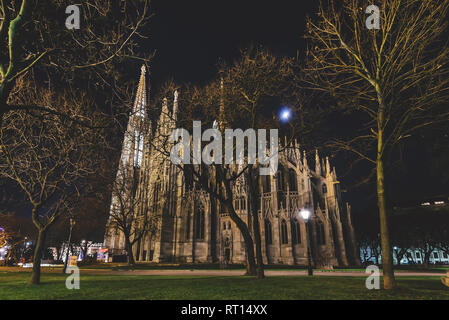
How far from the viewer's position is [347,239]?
39.7 metres

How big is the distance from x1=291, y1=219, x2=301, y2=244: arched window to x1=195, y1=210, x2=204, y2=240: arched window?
47.7 feet

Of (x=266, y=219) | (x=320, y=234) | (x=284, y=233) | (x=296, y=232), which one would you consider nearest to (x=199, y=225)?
(x=266, y=219)

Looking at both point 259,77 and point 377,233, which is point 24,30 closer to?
point 259,77

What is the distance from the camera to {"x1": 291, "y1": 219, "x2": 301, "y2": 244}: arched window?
39.0 meters

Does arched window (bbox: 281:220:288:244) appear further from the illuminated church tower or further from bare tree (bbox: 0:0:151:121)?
bare tree (bbox: 0:0:151:121)

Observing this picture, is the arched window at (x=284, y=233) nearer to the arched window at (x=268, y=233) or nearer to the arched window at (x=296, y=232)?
the arched window at (x=296, y=232)

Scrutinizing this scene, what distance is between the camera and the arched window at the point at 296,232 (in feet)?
128

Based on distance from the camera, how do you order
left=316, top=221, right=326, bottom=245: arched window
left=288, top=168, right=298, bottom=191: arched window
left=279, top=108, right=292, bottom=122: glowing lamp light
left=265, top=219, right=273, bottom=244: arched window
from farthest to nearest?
left=288, top=168, right=298, bottom=191: arched window < left=265, top=219, right=273, bottom=244: arched window < left=316, top=221, right=326, bottom=245: arched window < left=279, top=108, right=292, bottom=122: glowing lamp light

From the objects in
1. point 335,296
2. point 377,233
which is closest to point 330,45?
point 335,296

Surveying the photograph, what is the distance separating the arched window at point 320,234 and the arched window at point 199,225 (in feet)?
58.7

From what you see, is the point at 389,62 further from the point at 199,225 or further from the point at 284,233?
the point at 199,225

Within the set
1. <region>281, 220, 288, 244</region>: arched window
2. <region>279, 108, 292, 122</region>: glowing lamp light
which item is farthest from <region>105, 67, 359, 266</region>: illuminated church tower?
<region>279, 108, 292, 122</region>: glowing lamp light

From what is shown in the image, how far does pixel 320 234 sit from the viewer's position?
38.5m

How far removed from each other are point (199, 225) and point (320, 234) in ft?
62.4
